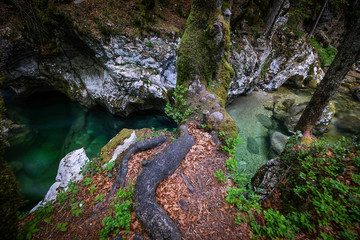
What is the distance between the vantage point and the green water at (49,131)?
6.62 metres

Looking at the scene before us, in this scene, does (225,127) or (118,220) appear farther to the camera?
(225,127)

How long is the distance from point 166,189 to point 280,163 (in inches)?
108

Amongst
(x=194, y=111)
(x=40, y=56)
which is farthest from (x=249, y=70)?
(x=40, y=56)

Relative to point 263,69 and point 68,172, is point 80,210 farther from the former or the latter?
point 263,69

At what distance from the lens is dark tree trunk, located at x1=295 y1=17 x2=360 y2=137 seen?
4.23m

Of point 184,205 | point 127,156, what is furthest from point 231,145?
point 127,156

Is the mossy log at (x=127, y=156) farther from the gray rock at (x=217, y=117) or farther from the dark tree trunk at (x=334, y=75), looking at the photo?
the dark tree trunk at (x=334, y=75)

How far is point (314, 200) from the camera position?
7.12 feet

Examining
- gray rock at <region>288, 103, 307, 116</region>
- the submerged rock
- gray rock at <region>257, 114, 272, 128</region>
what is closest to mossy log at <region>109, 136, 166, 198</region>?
the submerged rock

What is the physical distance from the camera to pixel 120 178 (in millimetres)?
3648

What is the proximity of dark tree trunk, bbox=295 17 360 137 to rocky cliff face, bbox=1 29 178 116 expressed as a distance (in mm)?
7251

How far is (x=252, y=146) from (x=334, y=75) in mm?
4214

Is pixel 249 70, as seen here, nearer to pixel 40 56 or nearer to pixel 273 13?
pixel 273 13

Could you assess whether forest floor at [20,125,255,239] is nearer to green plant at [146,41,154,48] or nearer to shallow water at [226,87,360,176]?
shallow water at [226,87,360,176]
